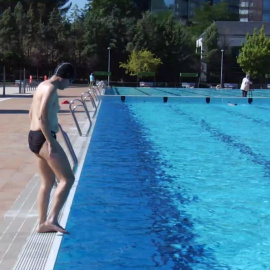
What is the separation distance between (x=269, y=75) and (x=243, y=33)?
1420 centimetres

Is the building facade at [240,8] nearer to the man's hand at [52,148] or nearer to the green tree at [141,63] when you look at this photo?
the green tree at [141,63]

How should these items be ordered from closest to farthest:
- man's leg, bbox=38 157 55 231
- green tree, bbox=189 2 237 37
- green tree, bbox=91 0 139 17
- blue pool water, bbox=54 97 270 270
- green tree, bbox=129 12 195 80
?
man's leg, bbox=38 157 55 231 → blue pool water, bbox=54 97 270 270 → green tree, bbox=129 12 195 80 → green tree, bbox=91 0 139 17 → green tree, bbox=189 2 237 37

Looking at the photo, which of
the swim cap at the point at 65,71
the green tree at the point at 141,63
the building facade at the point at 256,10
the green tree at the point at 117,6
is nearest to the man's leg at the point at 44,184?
the swim cap at the point at 65,71

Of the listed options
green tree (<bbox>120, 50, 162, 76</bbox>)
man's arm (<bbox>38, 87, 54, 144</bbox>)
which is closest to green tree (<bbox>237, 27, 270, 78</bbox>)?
green tree (<bbox>120, 50, 162, 76</bbox>)

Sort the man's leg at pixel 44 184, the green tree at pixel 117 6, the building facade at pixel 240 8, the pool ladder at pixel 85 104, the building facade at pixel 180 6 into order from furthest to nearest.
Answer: the building facade at pixel 240 8 → the building facade at pixel 180 6 → the green tree at pixel 117 6 → the pool ladder at pixel 85 104 → the man's leg at pixel 44 184

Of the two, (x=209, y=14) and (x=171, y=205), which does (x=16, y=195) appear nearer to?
(x=171, y=205)

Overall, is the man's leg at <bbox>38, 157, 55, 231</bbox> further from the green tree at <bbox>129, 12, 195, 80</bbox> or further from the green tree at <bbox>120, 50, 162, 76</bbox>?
the green tree at <bbox>129, 12, 195, 80</bbox>

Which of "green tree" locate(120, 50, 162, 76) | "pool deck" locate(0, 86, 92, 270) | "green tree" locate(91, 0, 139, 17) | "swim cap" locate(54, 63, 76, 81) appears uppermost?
"green tree" locate(91, 0, 139, 17)

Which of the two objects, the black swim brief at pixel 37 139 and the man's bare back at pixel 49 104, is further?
the black swim brief at pixel 37 139

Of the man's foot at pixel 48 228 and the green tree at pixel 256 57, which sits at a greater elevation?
the green tree at pixel 256 57

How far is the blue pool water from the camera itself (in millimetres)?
4707

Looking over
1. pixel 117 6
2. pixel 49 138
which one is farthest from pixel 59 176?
pixel 117 6

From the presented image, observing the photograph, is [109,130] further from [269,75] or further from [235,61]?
[235,61]

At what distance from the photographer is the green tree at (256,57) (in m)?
52.4
